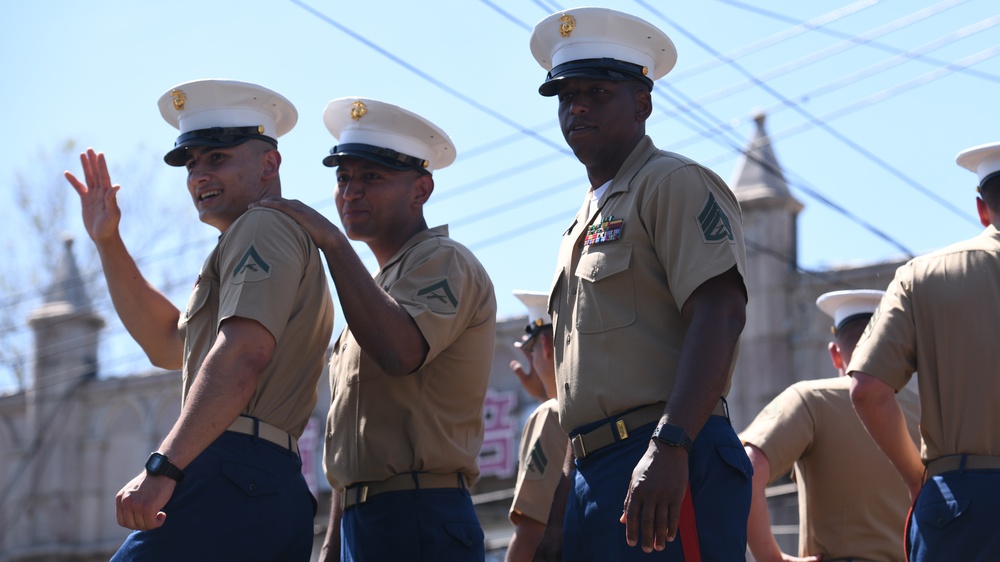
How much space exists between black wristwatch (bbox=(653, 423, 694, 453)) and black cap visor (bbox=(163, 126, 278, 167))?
194 cm

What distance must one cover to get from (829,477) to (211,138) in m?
2.63

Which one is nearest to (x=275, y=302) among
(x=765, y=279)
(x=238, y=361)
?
(x=238, y=361)

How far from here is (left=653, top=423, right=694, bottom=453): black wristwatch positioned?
323 cm

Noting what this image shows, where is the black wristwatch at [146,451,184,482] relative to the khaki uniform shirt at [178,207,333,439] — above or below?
below

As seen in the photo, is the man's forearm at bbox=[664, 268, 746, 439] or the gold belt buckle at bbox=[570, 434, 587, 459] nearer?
the man's forearm at bbox=[664, 268, 746, 439]

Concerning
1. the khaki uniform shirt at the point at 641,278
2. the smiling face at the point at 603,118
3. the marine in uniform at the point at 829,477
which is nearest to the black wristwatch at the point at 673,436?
the khaki uniform shirt at the point at 641,278

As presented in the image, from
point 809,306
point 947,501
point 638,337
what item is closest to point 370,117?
point 638,337

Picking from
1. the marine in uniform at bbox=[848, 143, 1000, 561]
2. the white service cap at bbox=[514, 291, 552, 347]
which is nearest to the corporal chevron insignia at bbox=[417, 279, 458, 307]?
the marine in uniform at bbox=[848, 143, 1000, 561]

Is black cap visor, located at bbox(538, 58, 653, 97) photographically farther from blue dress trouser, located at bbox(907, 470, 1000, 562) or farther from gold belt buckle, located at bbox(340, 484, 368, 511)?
blue dress trouser, located at bbox(907, 470, 1000, 562)

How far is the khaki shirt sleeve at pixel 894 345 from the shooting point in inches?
170

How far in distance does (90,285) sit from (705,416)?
17061 millimetres

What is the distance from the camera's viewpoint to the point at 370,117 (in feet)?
16.0

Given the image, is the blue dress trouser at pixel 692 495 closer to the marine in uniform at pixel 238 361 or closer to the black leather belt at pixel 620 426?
the black leather belt at pixel 620 426

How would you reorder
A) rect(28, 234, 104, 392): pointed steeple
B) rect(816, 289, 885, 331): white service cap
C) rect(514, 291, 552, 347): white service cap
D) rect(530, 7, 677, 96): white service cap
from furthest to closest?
rect(28, 234, 104, 392): pointed steeple, rect(514, 291, 552, 347): white service cap, rect(816, 289, 885, 331): white service cap, rect(530, 7, 677, 96): white service cap
